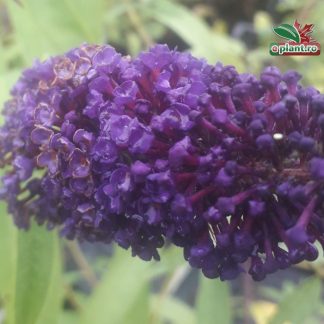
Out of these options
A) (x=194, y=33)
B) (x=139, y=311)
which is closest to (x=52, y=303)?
(x=139, y=311)

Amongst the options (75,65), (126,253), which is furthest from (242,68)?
(75,65)

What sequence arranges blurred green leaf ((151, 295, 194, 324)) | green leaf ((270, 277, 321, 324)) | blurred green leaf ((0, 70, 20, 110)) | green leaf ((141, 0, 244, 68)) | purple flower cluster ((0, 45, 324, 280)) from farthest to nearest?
blurred green leaf ((151, 295, 194, 324))
green leaf ((141, 0, 244, 68))
green leaf ((270, 277, 321, 324))
blurred green leaf ((0, 70, 20, 110))
purple flower cluster ((0, 45, 324, 280))

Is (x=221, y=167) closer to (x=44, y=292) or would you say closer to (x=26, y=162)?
(x=26, y=162)

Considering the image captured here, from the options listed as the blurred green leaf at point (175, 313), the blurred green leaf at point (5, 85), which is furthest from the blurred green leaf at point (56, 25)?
the blurred green leaf at point (175, 313)

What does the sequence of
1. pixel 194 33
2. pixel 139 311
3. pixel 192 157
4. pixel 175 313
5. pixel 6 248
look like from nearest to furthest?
1. pixel 192 157
2. pixel 6 248
3. pixel 139 311
4. pixel 194 33
5. pixel 175 313

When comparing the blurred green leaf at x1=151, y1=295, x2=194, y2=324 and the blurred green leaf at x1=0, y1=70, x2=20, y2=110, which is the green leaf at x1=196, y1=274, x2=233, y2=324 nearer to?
the blurred green leaf at x1=151, y1=295, x2=194, y2=324

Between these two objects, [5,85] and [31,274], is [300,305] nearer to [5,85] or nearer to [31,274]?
[31,274]
